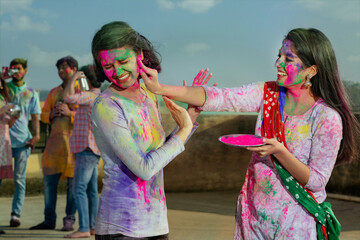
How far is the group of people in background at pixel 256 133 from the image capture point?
2.17 meters

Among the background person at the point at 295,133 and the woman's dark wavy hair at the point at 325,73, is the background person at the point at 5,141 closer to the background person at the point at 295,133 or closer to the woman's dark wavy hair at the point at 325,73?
the background person at the point at 295,133

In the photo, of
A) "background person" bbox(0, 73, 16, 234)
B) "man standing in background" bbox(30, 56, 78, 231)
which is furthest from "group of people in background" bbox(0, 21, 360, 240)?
"background person" bbox(0, 73, 16, 234)

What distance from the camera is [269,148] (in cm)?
228

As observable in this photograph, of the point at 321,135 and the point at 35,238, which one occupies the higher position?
the point at 321,135

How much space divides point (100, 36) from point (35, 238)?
13.1 ft

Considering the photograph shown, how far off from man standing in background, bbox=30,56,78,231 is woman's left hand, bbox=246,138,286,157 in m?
4.03

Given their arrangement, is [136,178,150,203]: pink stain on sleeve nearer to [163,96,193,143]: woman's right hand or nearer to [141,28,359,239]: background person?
[163,96,193,143]: woman's right hand

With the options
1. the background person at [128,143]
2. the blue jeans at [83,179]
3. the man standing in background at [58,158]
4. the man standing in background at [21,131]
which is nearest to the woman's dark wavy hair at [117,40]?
the background person at [128,143]

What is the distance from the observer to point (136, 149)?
6.98 feet

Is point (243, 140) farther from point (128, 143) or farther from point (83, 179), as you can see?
point (83, 179)

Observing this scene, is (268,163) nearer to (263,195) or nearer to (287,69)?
(263,195)

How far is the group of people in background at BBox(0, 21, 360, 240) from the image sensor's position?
85.4 inches

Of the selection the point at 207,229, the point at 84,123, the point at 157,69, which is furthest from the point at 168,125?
the point at 157,69

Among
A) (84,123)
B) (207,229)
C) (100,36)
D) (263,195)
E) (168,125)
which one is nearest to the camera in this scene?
(100,36)
